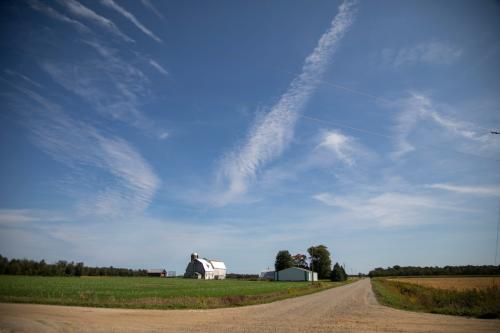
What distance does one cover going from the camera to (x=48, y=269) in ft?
327

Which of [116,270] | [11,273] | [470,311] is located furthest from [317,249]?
[470,311]

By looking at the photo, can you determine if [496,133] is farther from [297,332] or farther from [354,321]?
[297,332]

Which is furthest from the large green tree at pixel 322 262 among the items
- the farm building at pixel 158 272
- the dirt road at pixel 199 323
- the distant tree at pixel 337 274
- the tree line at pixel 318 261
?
the dirt road at pixel 199 323

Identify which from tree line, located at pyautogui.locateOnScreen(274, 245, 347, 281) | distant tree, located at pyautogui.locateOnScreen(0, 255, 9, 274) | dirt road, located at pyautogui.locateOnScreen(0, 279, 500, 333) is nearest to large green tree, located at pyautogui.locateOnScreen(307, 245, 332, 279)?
tree line, located at pyautogui.locateOnScreen(274, 245, 347, 281)

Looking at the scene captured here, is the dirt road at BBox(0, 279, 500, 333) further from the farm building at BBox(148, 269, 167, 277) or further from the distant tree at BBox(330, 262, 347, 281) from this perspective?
the farm building at BBox(148, 269, 167, 277)

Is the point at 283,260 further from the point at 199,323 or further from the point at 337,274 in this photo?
the point at 199,323

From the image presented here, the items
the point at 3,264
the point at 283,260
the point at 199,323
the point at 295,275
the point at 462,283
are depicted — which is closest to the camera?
the point at 199,323

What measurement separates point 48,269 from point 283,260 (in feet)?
245

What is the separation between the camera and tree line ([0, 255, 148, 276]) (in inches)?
3629

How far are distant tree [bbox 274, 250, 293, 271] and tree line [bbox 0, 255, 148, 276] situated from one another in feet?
190

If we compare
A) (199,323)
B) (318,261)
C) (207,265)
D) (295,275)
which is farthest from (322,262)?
(199,323)

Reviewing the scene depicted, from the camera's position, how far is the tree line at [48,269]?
302 feet

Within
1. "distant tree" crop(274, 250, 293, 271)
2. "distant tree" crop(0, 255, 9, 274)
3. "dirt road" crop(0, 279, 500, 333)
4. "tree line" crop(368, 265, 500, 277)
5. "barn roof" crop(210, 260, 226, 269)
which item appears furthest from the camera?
"tree line" crop(368, 265, 500, 277)

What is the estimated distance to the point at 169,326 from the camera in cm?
1526
